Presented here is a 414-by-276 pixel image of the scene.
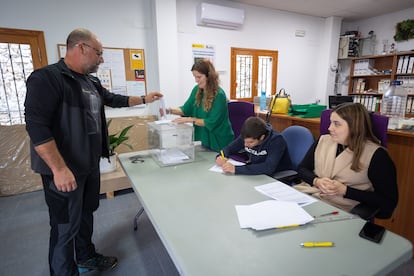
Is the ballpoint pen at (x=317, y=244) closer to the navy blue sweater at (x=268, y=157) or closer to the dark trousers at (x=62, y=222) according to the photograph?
the navy blue sweater at (x=268, y=157)

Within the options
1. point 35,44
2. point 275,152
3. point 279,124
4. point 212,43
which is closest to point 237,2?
point 212,43

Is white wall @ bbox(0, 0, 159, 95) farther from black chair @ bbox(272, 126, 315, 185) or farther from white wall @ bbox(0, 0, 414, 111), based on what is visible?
black chair @ bbox(272, 126, 315, 185)

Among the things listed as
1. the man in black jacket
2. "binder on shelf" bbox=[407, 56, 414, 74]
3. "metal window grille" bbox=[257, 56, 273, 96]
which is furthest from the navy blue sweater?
"binder on shelf" bbox=[407, 56, 414, 74]

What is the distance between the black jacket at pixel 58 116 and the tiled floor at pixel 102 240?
87cm

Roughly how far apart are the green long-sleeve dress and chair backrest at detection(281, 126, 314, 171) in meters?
0.49

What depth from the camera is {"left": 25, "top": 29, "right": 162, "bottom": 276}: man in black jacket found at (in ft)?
3.60

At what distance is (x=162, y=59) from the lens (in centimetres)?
339

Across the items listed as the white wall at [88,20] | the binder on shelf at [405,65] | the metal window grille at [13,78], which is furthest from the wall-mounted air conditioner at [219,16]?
the binder on shelf at [405,65]

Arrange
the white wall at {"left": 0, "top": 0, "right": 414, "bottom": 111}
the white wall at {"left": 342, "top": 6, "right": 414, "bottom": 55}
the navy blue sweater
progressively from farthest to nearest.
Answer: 1. the white wall at {"left": 342, "top": 6, "right": 414, "bottom": 55}
2. the white wall at {"left": 0, "top": 0, "right": 414, "bottom": 111}
3. the navy blue sweater

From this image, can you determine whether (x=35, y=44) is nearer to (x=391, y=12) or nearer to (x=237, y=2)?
(x=237, y=2)

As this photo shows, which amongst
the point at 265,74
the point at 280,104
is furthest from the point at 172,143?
the point at 265,74

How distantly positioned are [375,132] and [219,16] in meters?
3.11

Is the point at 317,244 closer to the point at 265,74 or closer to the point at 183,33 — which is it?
the point at 183,33

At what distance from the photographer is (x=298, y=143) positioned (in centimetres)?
182
